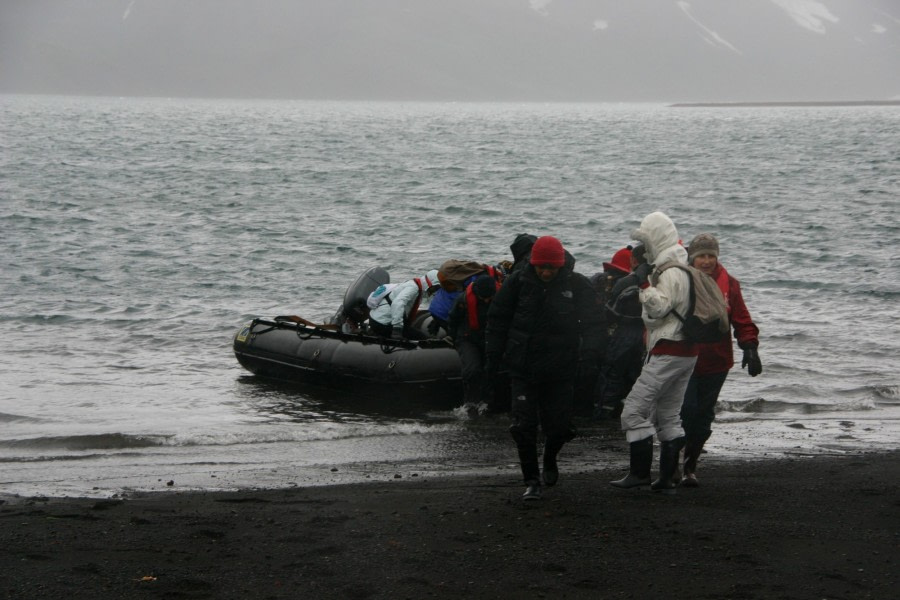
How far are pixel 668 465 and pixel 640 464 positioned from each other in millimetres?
166

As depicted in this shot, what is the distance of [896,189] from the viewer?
38500mm

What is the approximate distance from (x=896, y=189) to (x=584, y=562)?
37.1 m

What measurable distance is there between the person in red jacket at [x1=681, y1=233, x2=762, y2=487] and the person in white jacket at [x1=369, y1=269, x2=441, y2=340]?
4323 mm

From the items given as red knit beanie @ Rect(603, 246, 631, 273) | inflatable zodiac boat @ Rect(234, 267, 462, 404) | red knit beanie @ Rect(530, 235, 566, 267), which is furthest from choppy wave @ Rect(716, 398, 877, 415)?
red knit beanie @ Rect(530, 235, 566, 267)

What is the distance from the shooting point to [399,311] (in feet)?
35.1

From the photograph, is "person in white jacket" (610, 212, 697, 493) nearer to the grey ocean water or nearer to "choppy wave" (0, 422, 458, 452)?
the grey ocean water

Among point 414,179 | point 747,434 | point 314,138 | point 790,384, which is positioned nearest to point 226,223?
point 414,179

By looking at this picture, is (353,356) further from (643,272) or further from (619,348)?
(643,272)

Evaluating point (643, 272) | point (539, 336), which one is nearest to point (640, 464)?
point (539, 336)

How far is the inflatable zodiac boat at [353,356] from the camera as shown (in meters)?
10.2

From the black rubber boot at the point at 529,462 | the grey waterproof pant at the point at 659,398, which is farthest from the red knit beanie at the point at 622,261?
the black rubber boot at the point at 529,462

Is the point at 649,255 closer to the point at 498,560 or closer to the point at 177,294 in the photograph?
the point at 498,560

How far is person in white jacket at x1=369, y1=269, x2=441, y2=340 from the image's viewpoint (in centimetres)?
1057

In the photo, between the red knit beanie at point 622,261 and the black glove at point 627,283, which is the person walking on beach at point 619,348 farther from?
the black glove at point 627,283
